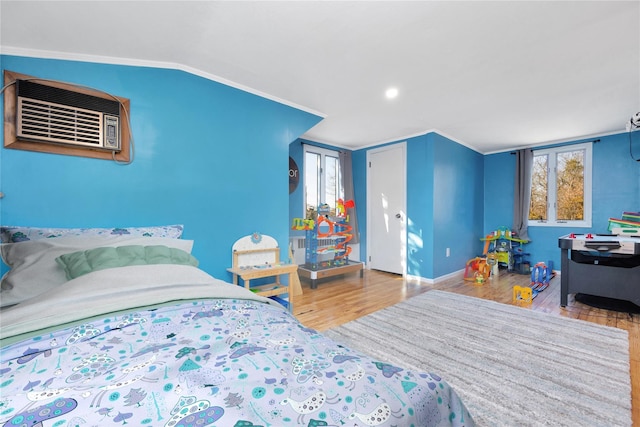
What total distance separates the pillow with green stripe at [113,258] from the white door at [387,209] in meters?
3.60

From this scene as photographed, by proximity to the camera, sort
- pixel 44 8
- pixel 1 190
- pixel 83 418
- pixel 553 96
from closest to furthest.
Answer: pixel 83 418, pixel 44 8, pixel 1 190, pixel 553 96

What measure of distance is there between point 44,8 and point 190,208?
4.72 ft

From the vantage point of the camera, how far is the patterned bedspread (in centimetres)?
59

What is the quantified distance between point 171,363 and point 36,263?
115 cm

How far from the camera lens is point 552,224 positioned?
15.4 feet

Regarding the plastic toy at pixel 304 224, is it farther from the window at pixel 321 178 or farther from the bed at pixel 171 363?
the bed at pixel 171 363

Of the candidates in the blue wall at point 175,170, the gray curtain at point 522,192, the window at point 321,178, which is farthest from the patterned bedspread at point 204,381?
the gray curtain at point 522,192

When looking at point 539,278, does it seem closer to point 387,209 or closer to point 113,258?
point 387,209

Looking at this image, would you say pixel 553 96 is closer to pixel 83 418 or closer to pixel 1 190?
pixel 83 418

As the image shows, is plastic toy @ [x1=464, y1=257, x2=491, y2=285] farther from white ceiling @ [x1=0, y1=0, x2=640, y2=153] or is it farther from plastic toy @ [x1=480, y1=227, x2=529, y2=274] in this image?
white ceiling @ [x1=0, y1=0, x2=640, y2=153]

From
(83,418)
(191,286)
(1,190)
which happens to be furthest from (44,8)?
(83,418)

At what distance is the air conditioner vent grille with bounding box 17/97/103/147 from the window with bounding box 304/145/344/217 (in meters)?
2.86

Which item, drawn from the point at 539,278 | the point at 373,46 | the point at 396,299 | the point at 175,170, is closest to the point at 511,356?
the point at 396,299

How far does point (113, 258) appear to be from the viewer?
1.39 metres
